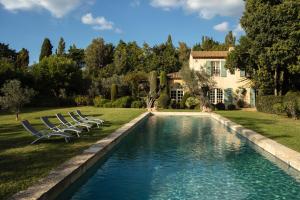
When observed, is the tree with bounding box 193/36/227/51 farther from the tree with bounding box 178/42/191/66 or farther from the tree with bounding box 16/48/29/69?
the tree with bounding box 16/48/29/69

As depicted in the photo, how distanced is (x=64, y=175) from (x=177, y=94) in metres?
29.2

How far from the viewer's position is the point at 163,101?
103ft

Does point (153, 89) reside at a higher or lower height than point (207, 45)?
lower

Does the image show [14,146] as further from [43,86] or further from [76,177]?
[43,86]

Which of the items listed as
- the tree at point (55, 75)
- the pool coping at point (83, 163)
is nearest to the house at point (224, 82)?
the tree at point (55, 75)

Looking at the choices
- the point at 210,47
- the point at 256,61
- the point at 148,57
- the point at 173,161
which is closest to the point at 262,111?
the point at 256,61

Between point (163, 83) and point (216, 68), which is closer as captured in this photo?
point (163, 83)

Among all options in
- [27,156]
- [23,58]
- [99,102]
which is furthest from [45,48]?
[27,156]

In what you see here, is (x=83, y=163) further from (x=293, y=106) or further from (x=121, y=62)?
(x=121, y=62)

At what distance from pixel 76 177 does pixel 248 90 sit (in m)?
29.6

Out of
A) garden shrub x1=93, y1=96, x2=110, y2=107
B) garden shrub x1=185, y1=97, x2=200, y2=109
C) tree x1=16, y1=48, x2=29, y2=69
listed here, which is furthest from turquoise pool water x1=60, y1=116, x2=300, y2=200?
tree x1=16, y1=48, x2=29, y2=69

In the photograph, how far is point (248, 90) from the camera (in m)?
33.9

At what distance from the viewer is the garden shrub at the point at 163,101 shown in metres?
31.5

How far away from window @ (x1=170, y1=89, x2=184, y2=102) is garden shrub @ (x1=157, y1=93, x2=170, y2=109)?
3315 mm
